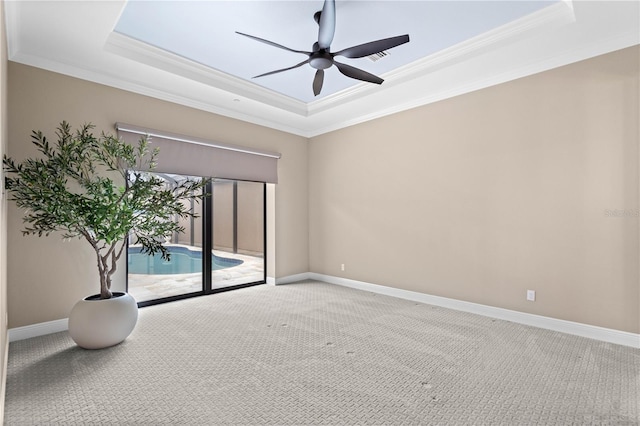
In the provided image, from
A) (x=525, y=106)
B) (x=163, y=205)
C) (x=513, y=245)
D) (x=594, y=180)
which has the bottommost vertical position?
(x=513, y=245)

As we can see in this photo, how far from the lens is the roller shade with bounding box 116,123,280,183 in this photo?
162 inches

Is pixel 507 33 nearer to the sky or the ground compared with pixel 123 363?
nearer to the sky

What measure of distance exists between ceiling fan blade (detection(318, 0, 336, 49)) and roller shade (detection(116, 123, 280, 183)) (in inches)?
84.5

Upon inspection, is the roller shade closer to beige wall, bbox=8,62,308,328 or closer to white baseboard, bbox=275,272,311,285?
beige wall, bbox=8,62,308,328

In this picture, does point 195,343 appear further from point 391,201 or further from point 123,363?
point 391,201

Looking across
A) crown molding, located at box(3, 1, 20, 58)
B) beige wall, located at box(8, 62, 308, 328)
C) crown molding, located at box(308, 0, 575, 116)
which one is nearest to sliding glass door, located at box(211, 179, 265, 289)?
beige wall, located at box(8, 62, 308, 328)

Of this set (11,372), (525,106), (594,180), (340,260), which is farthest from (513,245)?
(11,372)

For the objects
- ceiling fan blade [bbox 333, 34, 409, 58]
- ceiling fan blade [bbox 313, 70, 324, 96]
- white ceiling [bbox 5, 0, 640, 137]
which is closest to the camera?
ceiling fan blade [bbox 333, 34, 409, 58]

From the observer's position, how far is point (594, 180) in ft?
10.4

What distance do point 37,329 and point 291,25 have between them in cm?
380

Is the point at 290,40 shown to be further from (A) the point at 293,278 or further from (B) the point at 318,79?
(A) the point at 293,278

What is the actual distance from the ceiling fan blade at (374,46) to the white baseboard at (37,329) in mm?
3821

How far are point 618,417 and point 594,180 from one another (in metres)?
2.10

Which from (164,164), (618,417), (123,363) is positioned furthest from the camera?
(164,164)
